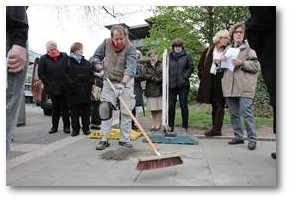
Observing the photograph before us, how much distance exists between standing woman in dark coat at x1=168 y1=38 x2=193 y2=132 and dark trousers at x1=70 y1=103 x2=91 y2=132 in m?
0.75

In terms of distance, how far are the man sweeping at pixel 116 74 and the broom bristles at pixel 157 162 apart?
2.59 feet

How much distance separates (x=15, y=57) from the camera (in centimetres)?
169

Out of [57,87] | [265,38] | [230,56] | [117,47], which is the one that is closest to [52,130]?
[57,87]

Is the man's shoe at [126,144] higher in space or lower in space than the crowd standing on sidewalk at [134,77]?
lower

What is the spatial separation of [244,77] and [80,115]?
5.55 feet

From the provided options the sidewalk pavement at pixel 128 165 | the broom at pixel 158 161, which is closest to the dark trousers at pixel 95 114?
the sidewalk pavement at pixel 128 165

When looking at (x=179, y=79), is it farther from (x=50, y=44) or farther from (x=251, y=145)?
(x=50, y=44)

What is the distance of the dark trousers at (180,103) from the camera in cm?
331

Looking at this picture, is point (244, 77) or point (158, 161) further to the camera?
point (244, 77)

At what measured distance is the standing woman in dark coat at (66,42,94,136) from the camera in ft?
Result: 12.3

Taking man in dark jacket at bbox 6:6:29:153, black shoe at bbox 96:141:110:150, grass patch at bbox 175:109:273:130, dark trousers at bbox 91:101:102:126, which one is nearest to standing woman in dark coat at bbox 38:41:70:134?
dark trousers at bbox 91:101:102:126

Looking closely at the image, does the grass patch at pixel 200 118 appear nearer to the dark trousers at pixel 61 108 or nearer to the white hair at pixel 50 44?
the dark trousers at pixel 61 108
